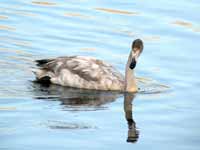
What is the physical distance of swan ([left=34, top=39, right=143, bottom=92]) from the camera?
68.6 ft

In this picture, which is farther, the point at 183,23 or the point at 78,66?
the point at 183,23

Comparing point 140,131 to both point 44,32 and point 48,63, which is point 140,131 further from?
point 44,32

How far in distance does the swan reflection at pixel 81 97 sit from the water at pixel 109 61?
0.06 feet

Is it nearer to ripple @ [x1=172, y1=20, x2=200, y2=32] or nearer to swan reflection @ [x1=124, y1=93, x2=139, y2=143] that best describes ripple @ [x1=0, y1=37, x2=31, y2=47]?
swan reflection @ [x1=124, y1=93, x2=139, y2=143]

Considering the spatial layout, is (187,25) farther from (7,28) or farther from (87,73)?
(87,73)

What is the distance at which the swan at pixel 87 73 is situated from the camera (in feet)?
68.6

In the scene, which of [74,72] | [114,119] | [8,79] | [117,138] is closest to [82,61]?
[74,72]

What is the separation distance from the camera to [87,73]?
21.3 metres

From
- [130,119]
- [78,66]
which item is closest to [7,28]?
[78,66]

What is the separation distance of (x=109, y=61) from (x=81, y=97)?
8.21 ft

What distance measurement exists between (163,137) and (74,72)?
201 inches

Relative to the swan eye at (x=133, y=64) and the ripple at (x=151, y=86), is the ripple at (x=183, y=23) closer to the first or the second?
the ripple at (x=151, y=86)

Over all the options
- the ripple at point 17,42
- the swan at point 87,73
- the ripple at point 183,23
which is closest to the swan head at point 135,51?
the swan at point 87,73

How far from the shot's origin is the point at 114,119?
1788 cm
